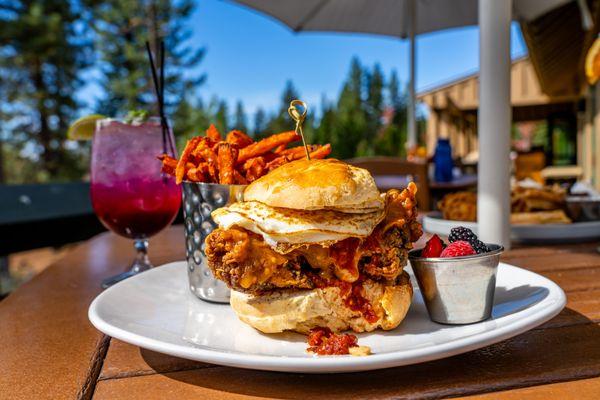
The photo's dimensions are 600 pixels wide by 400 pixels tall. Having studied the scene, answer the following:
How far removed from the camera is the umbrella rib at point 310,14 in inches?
232

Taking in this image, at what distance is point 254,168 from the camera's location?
114 cm

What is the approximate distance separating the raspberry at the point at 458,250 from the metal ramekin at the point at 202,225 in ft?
1.53

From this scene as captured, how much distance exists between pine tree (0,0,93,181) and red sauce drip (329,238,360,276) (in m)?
19.9

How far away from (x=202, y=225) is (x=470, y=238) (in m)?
0.61

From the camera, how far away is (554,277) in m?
1.31

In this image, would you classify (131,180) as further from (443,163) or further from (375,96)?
(375,96)

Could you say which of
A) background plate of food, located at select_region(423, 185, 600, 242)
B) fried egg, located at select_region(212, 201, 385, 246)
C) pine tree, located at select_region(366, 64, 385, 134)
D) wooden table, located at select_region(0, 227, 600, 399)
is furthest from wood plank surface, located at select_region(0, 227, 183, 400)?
pine tree, located at select_region(366, 64, 385, 134)

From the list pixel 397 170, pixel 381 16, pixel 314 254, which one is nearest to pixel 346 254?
pixel 314 254

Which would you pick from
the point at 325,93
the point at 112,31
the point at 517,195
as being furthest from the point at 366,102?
the point at 517,195

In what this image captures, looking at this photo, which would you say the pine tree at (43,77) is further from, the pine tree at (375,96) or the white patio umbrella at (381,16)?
the pine tree at (375,96)

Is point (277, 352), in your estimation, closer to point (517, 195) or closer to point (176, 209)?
point (176, 209)

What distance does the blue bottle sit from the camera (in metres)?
4.52

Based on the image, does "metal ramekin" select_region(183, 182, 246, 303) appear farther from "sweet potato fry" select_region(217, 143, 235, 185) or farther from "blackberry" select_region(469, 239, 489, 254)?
"blackberry" select_region(469, 239, 489, 254)

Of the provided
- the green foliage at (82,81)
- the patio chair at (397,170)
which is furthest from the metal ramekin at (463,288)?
the green foliage at (82,81)
